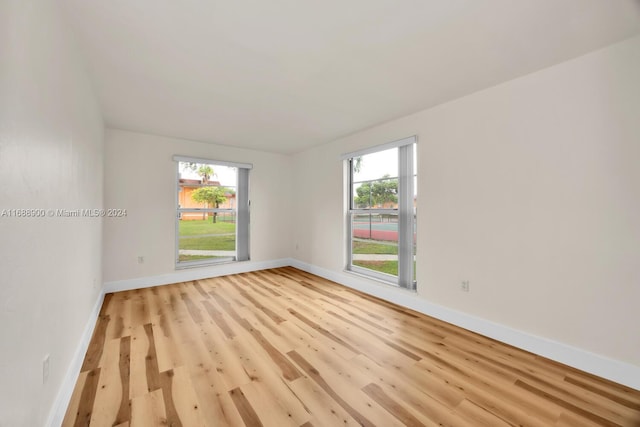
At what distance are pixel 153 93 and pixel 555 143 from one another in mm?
3880

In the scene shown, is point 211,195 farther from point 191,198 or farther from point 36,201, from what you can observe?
point 36,201

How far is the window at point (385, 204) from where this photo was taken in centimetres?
334

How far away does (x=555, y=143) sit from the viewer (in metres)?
2.18

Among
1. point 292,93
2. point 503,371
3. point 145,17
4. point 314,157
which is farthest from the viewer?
point 314,157

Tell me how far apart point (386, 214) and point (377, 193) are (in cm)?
37

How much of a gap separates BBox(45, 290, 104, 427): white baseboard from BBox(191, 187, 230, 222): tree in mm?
3036

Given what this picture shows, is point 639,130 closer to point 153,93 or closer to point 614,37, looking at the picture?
point 614,37

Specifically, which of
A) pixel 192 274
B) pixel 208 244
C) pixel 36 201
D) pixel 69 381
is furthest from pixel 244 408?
pixel 208 244

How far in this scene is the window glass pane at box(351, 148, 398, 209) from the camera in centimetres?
366

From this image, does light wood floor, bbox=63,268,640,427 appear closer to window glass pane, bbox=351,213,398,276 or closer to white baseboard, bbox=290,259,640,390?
white baseboard, bbox=290,259,640,390

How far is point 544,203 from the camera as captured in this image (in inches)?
88.4

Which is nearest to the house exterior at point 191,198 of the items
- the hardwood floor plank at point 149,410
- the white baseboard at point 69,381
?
the white baseboard at point 69,381

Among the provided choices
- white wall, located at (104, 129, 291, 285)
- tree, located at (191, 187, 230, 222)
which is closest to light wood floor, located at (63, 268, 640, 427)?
white wall, located at (104, 129, 291, 285)

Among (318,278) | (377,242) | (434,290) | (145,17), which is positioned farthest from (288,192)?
(145,17)
